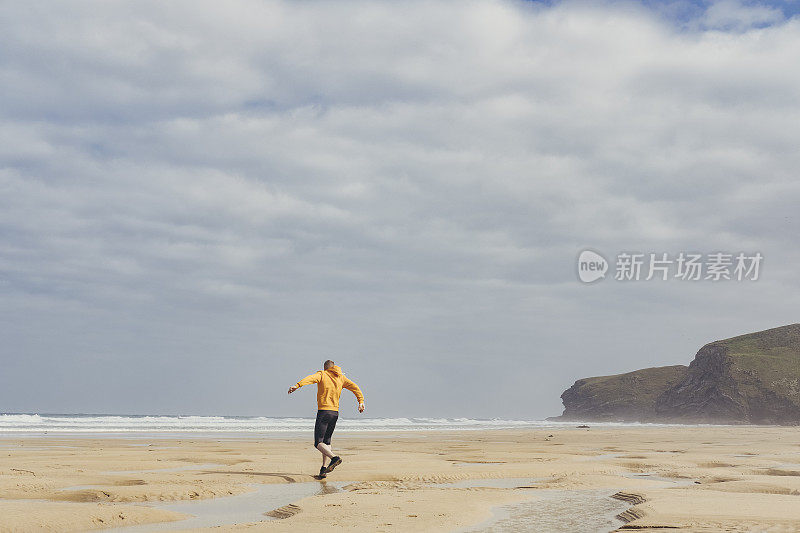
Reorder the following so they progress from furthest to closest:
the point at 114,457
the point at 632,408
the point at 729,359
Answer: the point at 632,408
the point at 729,359
the point at 114,457

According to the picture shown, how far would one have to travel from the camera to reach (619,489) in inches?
432

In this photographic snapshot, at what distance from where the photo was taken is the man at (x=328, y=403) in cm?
1296

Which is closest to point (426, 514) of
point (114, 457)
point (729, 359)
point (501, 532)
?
point (501, 532)

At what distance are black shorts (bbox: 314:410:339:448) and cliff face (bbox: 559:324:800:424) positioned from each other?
325 ft

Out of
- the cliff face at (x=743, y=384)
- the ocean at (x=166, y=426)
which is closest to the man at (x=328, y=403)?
the ocean at (x=166, y=426)

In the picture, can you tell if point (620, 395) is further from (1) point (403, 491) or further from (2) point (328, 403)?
(1) point (403, 491)

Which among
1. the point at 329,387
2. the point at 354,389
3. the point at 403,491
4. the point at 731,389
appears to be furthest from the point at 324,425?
the point at 731,389

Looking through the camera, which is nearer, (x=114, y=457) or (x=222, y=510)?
(x=222, y=510)

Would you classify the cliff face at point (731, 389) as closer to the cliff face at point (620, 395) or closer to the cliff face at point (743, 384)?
the cliff face at point (743, 384)

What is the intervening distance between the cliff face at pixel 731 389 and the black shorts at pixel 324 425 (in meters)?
99.0

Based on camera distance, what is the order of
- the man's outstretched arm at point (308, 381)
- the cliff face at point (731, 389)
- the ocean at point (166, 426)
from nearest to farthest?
the man's outstretched arm at point (308, 381) → the ocean at point (166, 426) → the cliff face at point (731, 389)

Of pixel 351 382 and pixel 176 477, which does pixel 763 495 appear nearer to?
pixel 351 382

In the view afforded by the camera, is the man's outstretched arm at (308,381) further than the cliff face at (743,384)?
No

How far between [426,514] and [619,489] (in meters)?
4.33
